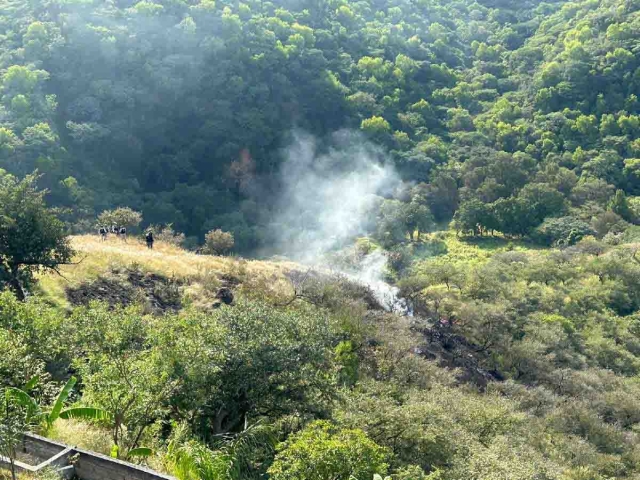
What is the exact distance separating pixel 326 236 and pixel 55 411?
45494mm

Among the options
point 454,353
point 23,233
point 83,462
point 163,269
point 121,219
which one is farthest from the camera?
point 121,219

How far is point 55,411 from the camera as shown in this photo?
1452 centimetres

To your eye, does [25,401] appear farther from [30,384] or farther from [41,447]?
[30,384]

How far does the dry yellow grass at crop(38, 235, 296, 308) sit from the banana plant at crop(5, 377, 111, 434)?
32.0 feet

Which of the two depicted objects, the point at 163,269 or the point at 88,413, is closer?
the point at 88,413

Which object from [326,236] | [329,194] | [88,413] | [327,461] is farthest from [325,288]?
[329,194]

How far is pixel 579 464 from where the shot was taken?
2369 cm

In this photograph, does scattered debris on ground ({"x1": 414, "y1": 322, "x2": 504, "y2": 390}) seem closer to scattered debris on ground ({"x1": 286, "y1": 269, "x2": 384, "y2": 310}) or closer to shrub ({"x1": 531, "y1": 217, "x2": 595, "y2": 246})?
scattered debris on ground ({"x1": 286, "y1": 269, "x2": 384, "y2": 310})

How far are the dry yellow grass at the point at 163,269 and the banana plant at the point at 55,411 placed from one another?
9758mm

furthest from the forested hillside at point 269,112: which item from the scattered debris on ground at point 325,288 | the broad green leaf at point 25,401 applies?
the broad green leaf at point 25,401

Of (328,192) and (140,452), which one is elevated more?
(328,192)

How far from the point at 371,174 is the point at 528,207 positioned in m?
16.6

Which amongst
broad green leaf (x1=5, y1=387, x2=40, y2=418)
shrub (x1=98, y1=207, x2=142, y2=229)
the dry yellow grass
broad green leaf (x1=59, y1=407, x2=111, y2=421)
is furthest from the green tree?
shrub (x1=98, y1=207, x2=142, y2=229)

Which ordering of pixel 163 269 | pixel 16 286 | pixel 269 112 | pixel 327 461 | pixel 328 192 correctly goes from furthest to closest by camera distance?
1. pixel 269 112
2. pixel 328 192
3. pixel 163 269
4. pixel 16 286
5. pixel 327 461
